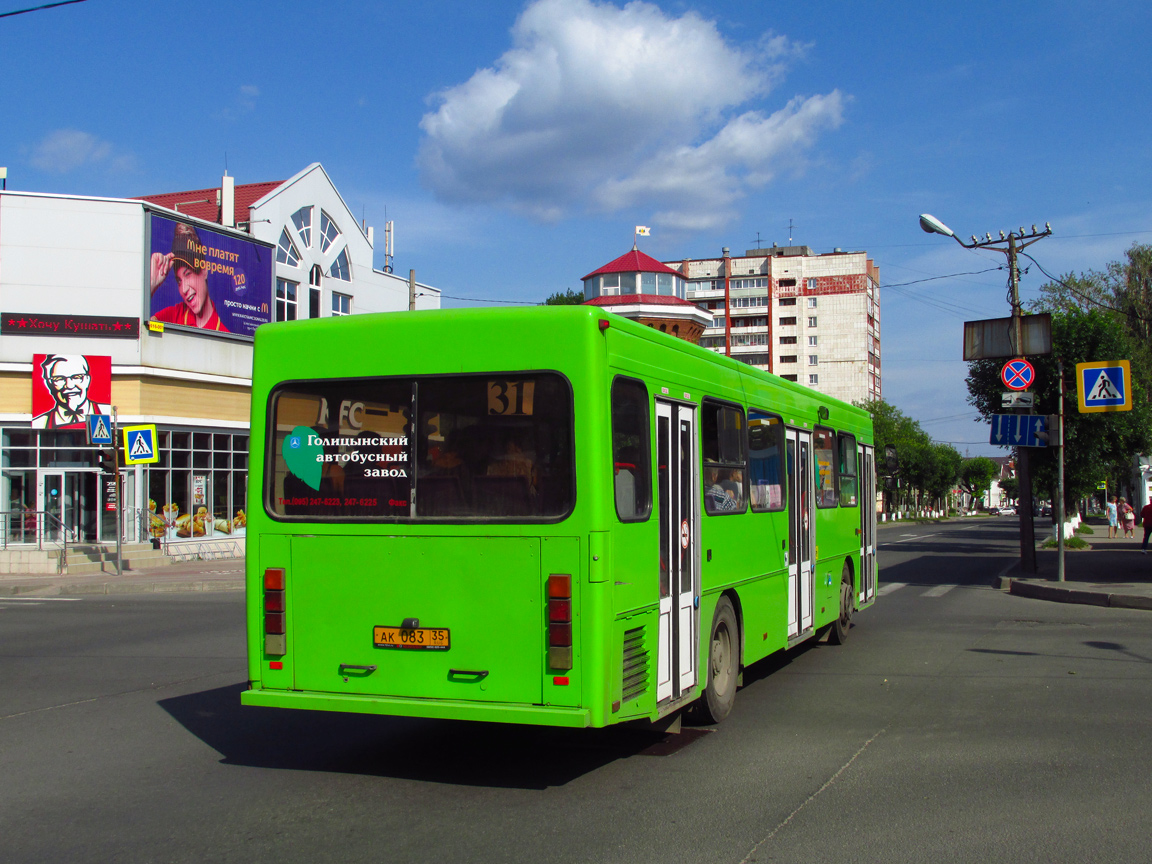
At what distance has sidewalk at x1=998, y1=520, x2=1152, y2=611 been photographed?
52.0 feet

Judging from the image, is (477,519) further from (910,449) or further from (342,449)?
(910,449)

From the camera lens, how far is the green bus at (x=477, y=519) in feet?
18.5

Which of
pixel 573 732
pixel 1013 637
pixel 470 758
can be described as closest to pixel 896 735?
pixel 573 732

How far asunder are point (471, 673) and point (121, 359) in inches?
1071

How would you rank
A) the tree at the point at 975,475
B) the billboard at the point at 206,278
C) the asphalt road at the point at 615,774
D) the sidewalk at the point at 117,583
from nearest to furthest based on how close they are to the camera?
1. the asphalt road at the point at 615,774
2. the sidewalk at the point at 117,583
3. the billboard at the point at 206,278
4. the tree at the point at 975,475

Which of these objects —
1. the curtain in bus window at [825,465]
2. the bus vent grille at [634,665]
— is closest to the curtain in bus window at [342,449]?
the bus vent grille at [634,665]

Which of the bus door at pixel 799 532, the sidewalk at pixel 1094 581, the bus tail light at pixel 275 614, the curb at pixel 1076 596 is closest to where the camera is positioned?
the bus tail light at pixel 275 614

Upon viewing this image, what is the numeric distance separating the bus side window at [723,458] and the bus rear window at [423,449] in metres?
1.79

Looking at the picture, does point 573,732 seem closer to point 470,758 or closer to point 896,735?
point 470,758

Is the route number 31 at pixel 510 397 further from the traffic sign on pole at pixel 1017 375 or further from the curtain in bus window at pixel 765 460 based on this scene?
the traffic sign on pole at pixel 1017 375

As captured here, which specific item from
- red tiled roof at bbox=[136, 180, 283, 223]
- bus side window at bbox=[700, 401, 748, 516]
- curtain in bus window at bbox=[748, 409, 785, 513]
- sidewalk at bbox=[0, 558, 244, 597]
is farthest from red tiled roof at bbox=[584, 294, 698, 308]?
bus side window at bbox=[700, 401, 748, 516]

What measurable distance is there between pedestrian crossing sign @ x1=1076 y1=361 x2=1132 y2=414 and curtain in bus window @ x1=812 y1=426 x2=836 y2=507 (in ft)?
29.0

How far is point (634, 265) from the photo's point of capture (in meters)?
65.5

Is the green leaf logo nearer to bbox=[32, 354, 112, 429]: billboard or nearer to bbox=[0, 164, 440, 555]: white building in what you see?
bbox=[0, 164, 440, 555]: white building
